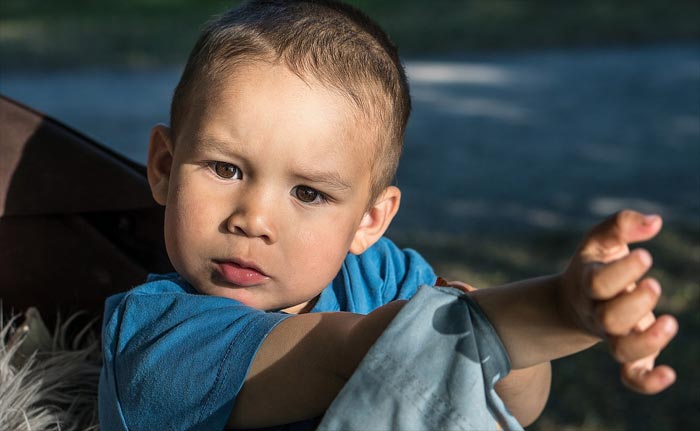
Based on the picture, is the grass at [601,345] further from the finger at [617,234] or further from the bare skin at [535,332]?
the finger at [617,234]

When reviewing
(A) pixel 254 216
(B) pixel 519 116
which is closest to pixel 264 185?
(A) pixel 254 216

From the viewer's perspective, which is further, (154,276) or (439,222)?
(439,222)

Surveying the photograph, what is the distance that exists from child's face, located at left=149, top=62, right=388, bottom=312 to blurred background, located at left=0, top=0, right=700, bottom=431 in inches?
69.2

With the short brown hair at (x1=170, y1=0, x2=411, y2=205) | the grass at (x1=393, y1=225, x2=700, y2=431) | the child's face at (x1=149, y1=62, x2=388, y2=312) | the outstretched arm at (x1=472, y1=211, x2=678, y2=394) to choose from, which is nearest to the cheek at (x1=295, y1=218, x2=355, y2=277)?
the child's face at (x1=149, y1=62, x2=388, y2=312)

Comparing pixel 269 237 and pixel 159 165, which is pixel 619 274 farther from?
pixel 159 165

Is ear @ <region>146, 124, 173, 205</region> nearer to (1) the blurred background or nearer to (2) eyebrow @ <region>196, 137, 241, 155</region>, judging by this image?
(2) eyebrow @ <region>196, 137, 241, 155</region>

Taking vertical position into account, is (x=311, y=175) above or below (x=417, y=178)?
above

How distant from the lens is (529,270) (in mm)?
4078

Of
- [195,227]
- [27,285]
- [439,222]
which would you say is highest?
[195,227]

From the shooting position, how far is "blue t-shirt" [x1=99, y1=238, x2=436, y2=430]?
1.27 m

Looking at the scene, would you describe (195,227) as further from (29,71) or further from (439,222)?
(29,71)

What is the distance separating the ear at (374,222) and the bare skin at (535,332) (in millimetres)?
354

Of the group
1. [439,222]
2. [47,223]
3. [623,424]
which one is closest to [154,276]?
[47,223]

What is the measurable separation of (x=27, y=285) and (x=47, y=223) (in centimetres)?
13
